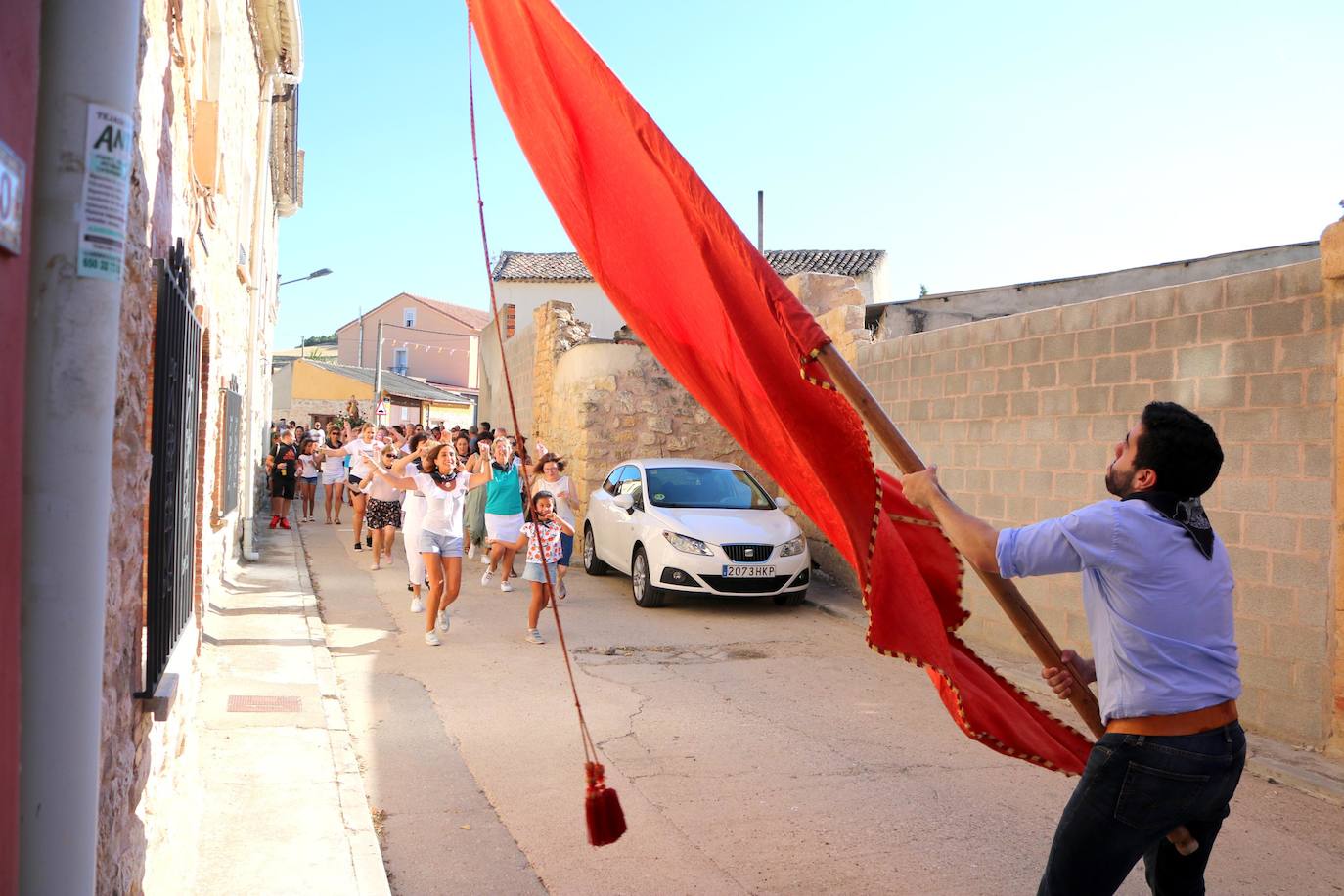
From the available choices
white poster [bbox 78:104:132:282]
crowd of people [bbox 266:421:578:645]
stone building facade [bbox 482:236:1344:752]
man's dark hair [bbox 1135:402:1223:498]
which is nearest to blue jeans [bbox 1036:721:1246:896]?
man's dark hair [bbox 1135:402:1223:498]

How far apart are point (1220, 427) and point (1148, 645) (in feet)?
16.7

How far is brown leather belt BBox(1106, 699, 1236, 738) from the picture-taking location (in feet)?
8.91

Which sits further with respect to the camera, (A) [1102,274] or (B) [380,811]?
(A) [1102,274]

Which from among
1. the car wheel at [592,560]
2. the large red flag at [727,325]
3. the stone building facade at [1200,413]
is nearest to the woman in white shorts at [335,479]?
the car wheel at [592,560]

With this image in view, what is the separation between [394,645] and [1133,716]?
25.4 feet

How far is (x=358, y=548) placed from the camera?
55.4 ft

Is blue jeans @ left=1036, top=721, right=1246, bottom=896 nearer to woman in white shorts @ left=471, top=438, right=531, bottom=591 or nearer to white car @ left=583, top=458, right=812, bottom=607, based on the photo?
white car @ left=583, top=458, right=812, bottom=607

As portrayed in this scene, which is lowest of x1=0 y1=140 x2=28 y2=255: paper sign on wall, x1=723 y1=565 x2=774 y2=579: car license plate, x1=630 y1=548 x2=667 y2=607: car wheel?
x1=630 y1=548 x2=667 y2=607: car wheel

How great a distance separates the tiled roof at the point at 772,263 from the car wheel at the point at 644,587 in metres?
28.8

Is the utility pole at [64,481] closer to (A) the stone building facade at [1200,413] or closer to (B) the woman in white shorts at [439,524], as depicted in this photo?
(A) the stone building facade at [1200,413]

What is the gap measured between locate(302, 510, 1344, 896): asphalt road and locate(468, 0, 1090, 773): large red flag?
6.30ft

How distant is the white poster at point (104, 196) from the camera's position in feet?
6.77

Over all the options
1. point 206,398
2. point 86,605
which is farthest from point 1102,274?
point 86,605

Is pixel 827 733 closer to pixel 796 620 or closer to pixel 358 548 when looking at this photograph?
pixel 796 620
